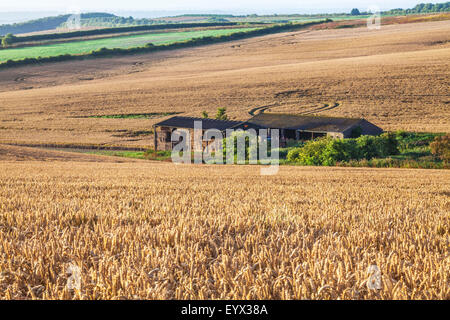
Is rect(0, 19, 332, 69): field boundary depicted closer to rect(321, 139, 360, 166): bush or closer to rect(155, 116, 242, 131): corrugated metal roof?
rect(155, 116, 242, 131): corrugated metal roof

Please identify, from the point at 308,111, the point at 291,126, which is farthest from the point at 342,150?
the point at 308,111

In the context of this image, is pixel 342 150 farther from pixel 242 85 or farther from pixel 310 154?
pixel 242 85

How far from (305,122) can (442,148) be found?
17978 millimetres

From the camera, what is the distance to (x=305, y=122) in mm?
52312

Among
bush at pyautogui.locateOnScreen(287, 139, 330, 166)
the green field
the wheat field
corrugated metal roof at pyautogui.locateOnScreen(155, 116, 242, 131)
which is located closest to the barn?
corrugated metal roof at pyautogui.locateOnScreen(155, 116, 242, 131)

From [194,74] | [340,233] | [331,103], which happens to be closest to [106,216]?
[340,233]

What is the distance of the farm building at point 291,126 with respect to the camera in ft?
161

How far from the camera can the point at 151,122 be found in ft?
202

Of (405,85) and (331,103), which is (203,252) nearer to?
(331,103)

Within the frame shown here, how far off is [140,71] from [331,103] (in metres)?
48.3

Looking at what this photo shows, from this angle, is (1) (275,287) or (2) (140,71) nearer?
(1) (275,287)

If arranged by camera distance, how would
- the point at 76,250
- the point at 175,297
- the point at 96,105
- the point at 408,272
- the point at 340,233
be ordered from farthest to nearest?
1. the point at 96,105
2. the point at 340,233
3. the point at 76,250
4. the point at 408,272
5. the point at 175,297

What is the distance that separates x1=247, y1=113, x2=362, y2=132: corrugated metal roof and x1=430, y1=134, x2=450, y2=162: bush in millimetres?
11654

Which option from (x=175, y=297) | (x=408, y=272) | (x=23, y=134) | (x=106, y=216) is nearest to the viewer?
(x=175, y=297)
